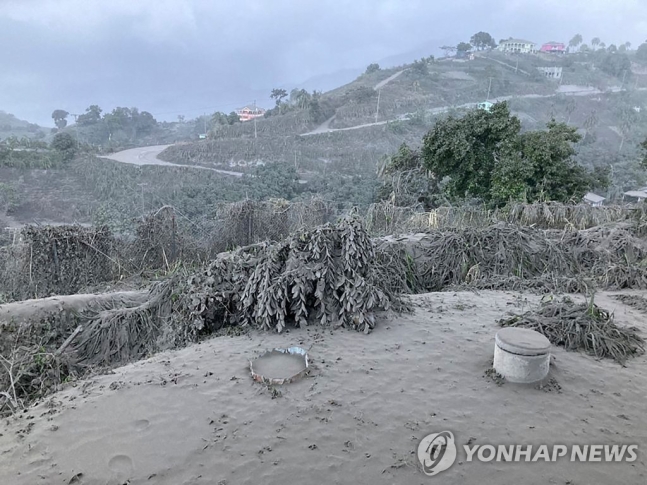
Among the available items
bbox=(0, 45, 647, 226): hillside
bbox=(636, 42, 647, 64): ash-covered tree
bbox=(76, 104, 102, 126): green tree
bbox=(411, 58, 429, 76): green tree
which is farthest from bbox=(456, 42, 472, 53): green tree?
bbox=(76, 104, 102, 126): green tree

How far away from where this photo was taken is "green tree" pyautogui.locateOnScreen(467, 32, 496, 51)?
96562 mm

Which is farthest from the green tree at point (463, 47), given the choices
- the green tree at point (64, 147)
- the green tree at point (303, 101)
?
the green tree at point (64, 147)

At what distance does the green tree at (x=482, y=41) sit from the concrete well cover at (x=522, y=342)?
349 ft

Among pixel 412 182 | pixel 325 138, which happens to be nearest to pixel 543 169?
pixel 412 182

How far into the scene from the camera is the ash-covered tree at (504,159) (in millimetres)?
14664

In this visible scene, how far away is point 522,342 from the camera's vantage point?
497cm

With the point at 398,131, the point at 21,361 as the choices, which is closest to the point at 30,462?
the point at 21,361

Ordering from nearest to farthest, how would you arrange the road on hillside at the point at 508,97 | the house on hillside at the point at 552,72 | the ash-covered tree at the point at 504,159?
the ash-covered tree at the point at 504,159 → the road on hillside at the point at 508,97 → the house on hillside at the point at 552,72

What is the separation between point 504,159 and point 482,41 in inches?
3805

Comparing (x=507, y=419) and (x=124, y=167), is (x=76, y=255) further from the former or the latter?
(x=124, y=167)

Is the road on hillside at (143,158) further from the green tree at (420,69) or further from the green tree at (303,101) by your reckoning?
the green tree at (420,69)

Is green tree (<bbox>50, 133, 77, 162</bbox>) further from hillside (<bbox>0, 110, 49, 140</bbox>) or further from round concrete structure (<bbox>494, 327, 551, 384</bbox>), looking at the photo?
round concrete structure (<bbox>494, 327, 551, 384</bbox>)

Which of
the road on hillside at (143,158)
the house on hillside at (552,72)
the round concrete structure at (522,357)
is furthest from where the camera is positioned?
the house on hillside at (552,72)

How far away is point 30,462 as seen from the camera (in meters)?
3.83
